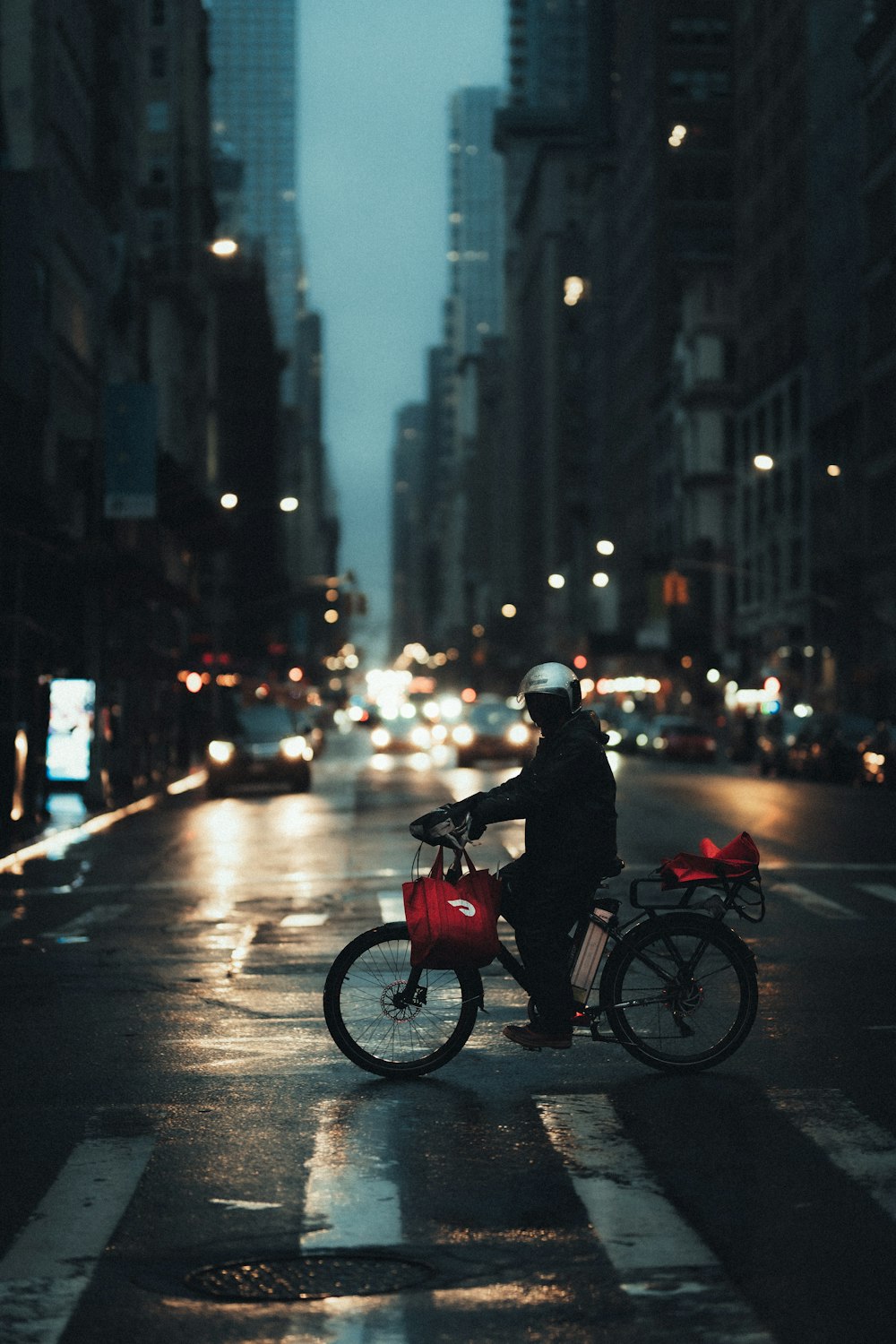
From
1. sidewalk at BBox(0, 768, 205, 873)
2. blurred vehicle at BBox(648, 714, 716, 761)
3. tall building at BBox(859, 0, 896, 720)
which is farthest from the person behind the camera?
tall building at BBox(859, 0, 896, 720)

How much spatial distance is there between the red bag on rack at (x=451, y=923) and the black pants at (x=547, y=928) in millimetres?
130

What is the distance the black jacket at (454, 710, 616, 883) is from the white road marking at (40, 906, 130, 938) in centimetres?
726

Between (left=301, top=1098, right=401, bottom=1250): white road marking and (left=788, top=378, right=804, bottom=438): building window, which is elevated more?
(left=788, top=378, right=804, bottom=438): building window

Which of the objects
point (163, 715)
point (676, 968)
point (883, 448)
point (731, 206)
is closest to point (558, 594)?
point (731, 206)

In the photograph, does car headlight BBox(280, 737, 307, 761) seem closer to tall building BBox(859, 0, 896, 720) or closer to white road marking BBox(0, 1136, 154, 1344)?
tall building BBox(859, 0, 896, 720)

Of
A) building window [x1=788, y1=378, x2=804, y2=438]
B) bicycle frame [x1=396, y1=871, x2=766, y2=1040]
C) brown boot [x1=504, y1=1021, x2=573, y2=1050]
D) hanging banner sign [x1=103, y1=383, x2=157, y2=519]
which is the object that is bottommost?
brown boot [x1=504, y1=1021, x2=573, y2=1050]

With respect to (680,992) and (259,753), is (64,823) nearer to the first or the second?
(259,753)

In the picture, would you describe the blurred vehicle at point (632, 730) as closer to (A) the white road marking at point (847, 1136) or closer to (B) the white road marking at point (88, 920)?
(B) the white road marking at point (88, 920)

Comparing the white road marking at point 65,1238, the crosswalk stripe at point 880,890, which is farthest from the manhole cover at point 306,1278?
the crosswalk stripe at point 880,890

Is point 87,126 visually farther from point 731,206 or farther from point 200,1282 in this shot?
point 731,206

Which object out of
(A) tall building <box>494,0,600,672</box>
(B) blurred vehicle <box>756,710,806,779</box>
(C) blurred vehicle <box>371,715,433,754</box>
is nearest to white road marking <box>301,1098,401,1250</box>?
(B) blurred vehicle <box>756,710,806,779</box>

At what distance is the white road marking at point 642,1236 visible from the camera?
556cm

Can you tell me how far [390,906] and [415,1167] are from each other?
9.82 meters

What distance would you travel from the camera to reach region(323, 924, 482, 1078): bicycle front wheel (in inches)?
361
